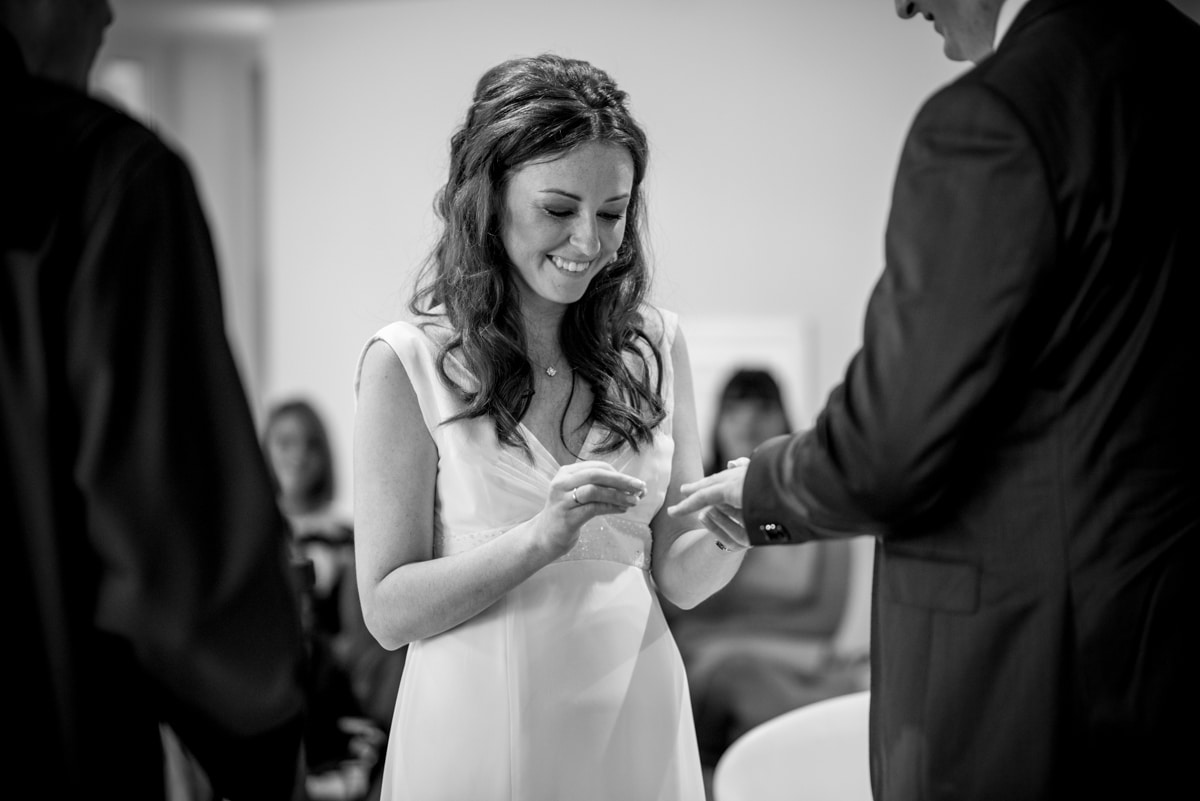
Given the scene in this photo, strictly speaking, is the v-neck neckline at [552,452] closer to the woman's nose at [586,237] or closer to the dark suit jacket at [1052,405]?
the woman's nose at [586,237]

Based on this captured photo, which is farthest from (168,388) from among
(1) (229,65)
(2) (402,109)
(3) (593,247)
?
(1) (229,65)

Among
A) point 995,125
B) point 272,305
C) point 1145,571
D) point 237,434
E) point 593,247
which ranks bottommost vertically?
point 272,305

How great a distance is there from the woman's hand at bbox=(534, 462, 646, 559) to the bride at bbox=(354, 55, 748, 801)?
49 mm

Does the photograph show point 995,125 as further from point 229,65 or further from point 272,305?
point 229,65

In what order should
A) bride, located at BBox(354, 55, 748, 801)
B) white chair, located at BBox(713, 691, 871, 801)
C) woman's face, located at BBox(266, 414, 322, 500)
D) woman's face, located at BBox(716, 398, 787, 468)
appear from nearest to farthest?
bride, located at BBox(354, 55, 748, 801), white chair, located at BBox(713, 691, 871, 801), woman's face, located at BBox(716, 398, 787, 468), woman's face, located at BBox(266, 414, 322, 500)

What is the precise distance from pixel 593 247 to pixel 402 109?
4.30 meters

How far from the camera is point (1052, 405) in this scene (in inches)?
55.7

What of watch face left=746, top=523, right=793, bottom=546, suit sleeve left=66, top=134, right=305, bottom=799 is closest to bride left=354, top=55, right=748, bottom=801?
watch face left=746, top=523, right=793, bottom=546

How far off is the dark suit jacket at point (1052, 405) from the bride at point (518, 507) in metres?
0.43

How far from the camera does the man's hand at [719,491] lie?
1695 mm

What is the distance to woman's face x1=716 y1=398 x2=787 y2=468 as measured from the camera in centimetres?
511

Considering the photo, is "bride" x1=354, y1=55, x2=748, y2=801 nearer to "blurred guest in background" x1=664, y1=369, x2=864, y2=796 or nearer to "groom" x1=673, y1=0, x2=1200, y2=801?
"groom" x1=673, y1=0, x2=1200, y2=801

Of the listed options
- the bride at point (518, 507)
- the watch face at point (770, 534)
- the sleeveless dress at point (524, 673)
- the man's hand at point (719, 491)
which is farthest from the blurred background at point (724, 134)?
the watch face at point (770, 534)

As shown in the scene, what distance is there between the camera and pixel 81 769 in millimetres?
1321
